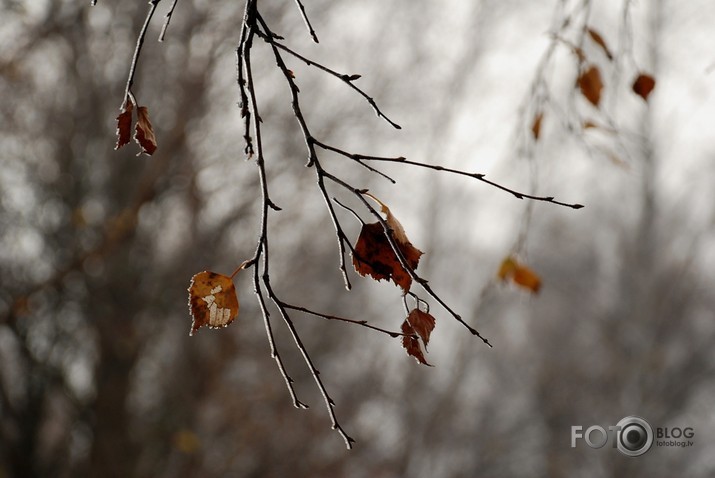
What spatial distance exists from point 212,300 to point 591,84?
1.03 meters

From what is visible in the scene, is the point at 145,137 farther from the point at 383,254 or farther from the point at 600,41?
the point at 600,41

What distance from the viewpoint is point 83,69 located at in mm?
5184

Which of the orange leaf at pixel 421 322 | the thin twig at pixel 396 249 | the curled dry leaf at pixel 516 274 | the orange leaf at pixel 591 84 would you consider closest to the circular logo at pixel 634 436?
the curled dry leaf at pixel 516 274

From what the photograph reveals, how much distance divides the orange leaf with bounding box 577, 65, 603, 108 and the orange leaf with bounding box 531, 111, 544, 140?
0.15 meters

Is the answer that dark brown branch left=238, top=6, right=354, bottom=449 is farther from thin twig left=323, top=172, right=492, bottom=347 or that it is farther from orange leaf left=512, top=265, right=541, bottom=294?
orange leaf left=512, top=265, right=541, bottom=294

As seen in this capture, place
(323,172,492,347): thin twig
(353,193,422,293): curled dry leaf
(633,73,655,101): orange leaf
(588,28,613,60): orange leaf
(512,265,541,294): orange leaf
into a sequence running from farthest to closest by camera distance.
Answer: (512,265,541,294): orange leaf
(633,73,655,101): orange leaf
(588,28,613,60): orange leaf
(353,193,422,293): curled dry leaf
(323,172,492,347): thin twig

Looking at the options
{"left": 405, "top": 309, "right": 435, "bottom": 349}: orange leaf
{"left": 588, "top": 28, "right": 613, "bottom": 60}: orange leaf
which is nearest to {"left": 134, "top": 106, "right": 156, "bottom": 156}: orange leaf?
{"left": 405, "top": 309, "right": 435, "bottom": 349}: orange leaf

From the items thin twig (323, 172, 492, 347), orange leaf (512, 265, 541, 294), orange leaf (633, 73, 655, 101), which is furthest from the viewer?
orange leaf (512, 265, 541, 294)

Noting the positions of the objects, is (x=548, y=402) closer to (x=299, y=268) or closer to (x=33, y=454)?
(x=299, y=268)

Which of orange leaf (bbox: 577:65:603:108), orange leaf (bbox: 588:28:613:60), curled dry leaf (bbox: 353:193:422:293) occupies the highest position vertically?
orange leaf (bbox: 588:28:613:60)

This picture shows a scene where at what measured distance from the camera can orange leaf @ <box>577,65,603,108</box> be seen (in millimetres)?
1646

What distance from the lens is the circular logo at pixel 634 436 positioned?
25.5 feet

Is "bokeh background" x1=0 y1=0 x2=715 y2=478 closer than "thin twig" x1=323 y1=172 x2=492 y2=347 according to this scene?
No

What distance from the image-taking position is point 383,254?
37.7 inches
